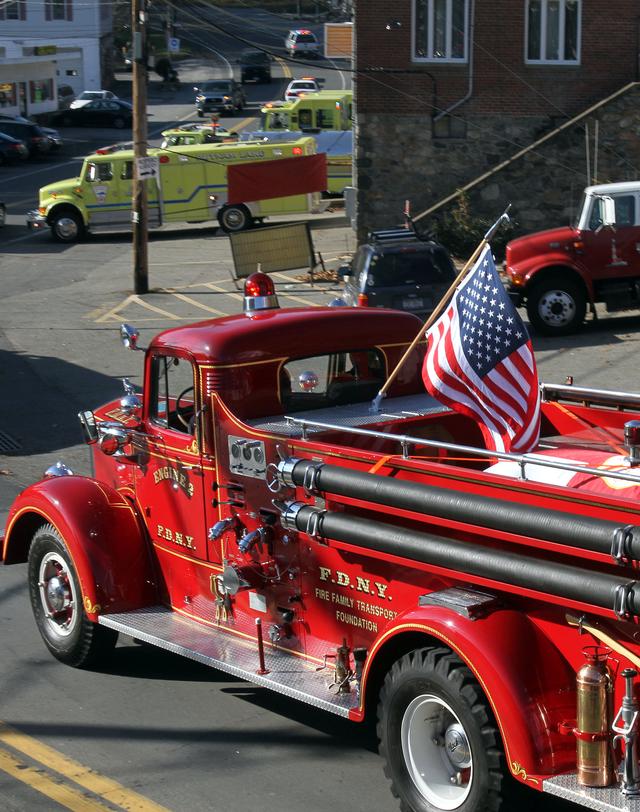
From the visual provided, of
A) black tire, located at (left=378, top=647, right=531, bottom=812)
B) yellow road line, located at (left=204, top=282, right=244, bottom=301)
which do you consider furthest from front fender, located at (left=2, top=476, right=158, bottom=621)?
yellow road line, located at (left=204, top=282, right=244, bottom=301)

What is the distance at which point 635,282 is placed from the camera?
19016mm

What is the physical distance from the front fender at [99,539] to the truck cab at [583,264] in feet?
41.1

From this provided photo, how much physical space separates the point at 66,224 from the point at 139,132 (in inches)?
374

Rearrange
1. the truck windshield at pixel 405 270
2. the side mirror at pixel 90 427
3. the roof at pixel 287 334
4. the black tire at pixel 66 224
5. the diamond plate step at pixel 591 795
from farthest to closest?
1. the black tire at pixel 66 224
2. the truck windshield at pixel 405 270
3. the side mirror at pixel 90 427
4. the roof at pixel 287 334
5. the diamond plate step at pixel 591 795

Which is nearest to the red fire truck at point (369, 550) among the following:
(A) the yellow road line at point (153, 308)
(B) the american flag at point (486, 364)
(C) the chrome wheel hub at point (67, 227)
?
(B) the american flag at point (486, 364)

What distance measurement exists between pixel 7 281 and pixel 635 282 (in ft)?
45.9

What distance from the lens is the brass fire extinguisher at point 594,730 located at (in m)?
4.93

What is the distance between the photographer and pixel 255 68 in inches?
2591

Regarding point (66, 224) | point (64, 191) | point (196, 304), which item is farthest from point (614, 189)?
point (66, 224)

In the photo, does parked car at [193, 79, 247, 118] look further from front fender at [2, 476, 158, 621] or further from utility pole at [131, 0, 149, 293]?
front fender at [2, 476, 158, 621]

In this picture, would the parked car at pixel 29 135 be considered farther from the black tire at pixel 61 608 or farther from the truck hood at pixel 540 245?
the black tire at pixel 61 608

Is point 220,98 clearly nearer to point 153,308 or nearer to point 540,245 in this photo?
point 153,308

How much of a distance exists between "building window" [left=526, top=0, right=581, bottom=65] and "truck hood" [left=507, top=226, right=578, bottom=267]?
933cm

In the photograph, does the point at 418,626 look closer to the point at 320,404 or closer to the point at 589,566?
the point at 589,566
